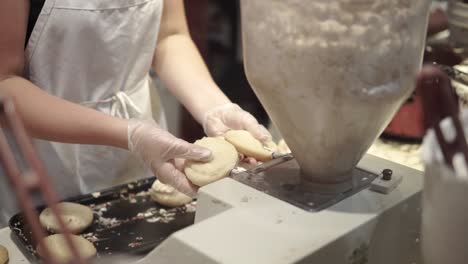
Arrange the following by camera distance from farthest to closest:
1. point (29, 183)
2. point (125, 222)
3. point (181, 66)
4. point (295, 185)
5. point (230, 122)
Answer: point (181, 66) → point (230, 122) → point (125, 222) → point (295, 185) → point (29, 183)

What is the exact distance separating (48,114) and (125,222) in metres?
0.27

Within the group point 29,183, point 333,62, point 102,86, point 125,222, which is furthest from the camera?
point 102,86

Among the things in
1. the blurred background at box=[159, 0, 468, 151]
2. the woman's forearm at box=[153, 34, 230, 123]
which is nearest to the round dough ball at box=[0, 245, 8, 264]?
the woman's forearm at box=[153, 34, 230, 123]

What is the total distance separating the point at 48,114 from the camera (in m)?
1.20

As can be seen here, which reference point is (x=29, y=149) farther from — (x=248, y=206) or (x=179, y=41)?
(x=179, y=41)

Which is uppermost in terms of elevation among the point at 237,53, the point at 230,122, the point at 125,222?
the point at 230,122

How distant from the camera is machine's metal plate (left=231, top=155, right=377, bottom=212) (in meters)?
0.84

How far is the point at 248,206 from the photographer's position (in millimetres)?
817

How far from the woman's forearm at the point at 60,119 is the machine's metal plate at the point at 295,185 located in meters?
0.39

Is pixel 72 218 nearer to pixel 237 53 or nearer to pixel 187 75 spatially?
pixel 187 75

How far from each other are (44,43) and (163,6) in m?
0.36

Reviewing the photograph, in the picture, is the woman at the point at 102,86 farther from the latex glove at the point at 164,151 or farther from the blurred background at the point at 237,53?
the blurred background at the point at 237,53

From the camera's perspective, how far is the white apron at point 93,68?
1347 millimetres

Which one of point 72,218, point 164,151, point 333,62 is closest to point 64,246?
point 72,218
